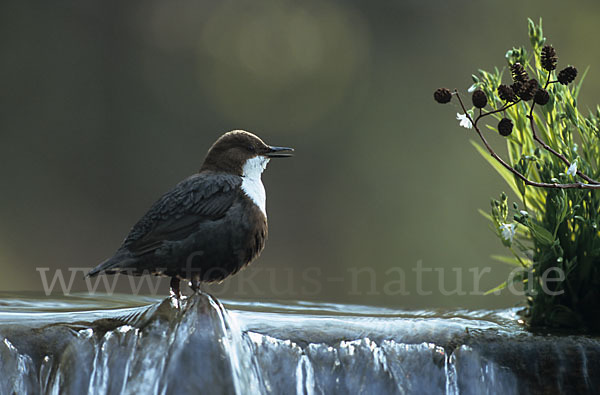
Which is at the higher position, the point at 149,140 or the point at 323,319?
the point at 149,140

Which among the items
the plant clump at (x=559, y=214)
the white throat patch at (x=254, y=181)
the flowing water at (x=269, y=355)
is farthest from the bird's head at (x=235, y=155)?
the plant clump at (x=559, y=214)

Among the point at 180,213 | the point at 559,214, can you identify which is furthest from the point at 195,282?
the point at 559,214

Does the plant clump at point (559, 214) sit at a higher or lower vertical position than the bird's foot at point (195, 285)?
higher

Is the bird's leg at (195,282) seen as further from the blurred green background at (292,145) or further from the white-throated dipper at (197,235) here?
the blurred green background at (292,145)

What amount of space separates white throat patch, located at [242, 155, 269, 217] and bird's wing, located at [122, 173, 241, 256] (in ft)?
0.38

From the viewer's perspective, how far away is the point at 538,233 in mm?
3344

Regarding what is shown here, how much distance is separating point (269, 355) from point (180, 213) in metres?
0.78

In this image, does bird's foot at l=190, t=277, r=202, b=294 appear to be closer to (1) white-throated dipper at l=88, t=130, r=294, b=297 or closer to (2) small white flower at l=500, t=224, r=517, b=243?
(1) white-throated dipper at l=88, t=130, r=294, b=297

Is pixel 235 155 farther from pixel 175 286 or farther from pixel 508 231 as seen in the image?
pixel 508 231

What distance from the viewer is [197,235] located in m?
3.28

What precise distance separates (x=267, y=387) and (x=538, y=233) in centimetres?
143

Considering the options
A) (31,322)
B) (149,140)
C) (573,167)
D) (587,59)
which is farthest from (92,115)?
(573,167)

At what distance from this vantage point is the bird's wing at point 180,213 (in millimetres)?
3268

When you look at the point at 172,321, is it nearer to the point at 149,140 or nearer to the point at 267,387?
the point at 267,387
